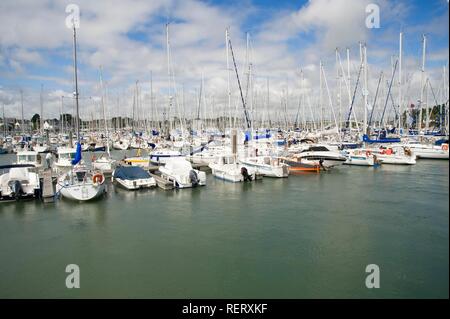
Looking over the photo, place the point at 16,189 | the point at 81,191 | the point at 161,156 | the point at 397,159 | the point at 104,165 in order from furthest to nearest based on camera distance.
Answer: the point at 397,159 < the point at 161,156 < the point at 104,165 < the point at 16,189 < the point at 81,191

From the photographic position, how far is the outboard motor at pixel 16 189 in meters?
24.8

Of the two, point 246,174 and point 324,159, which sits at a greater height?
point 324,159

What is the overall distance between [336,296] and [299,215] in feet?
32.8

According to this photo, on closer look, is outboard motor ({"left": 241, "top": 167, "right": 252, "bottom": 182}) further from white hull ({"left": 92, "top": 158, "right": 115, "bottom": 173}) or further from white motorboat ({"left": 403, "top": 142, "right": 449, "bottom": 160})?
white motorboat ({"left": 403, "top": 142, "right": 449, "bottom": 160})

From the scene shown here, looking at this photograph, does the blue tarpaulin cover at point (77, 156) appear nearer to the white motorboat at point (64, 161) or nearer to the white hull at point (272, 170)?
the white motorboat at point (64, 161)

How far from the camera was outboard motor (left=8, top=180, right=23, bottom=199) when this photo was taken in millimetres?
24844

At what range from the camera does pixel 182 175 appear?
1176 inches

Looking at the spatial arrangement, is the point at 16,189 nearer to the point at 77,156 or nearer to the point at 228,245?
the point at 77,156

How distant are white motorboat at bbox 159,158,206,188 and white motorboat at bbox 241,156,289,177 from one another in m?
5.81

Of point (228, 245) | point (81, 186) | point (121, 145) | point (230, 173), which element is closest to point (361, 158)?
point (230, 173)

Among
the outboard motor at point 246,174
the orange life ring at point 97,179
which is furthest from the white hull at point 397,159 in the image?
the orange life ring at point 97,179

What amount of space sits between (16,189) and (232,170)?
1795 cm

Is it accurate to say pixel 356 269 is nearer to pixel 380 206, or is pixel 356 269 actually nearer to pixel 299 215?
pixel 299 215

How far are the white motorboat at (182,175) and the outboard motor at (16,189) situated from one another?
1151 cm
